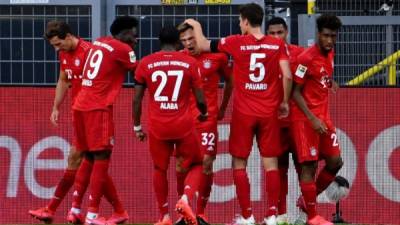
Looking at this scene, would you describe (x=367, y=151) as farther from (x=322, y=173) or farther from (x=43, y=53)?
(x=43, y=53)

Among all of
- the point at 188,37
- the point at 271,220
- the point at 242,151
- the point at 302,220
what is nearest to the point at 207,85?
the point at 188,37

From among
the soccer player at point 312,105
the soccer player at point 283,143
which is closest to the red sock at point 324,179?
the soccer player at point 283,143

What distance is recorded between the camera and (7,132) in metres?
18.0

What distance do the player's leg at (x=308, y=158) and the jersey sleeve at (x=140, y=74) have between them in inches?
66.6

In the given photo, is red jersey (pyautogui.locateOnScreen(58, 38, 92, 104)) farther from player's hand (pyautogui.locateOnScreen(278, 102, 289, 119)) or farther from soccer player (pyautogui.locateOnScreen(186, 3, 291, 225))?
player's hand (pyautogui.locateOnScreen(278, 102, 289, 119))

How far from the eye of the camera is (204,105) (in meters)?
13.9

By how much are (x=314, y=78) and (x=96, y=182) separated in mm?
2478

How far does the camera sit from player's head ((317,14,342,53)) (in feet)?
46.3

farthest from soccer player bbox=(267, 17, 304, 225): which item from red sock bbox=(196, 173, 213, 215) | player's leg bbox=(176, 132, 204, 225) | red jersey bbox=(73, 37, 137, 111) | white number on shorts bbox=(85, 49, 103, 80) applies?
white number on shorts bbox=(85, 49, 103, 80)

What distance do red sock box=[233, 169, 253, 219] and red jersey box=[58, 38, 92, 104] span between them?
1.98m

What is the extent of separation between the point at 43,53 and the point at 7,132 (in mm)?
1220

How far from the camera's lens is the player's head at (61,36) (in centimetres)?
1476

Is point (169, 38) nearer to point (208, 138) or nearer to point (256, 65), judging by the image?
point (256, 65)

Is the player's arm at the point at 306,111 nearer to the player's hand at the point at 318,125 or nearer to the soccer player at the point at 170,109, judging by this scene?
the player's hand at the point at 318,125
